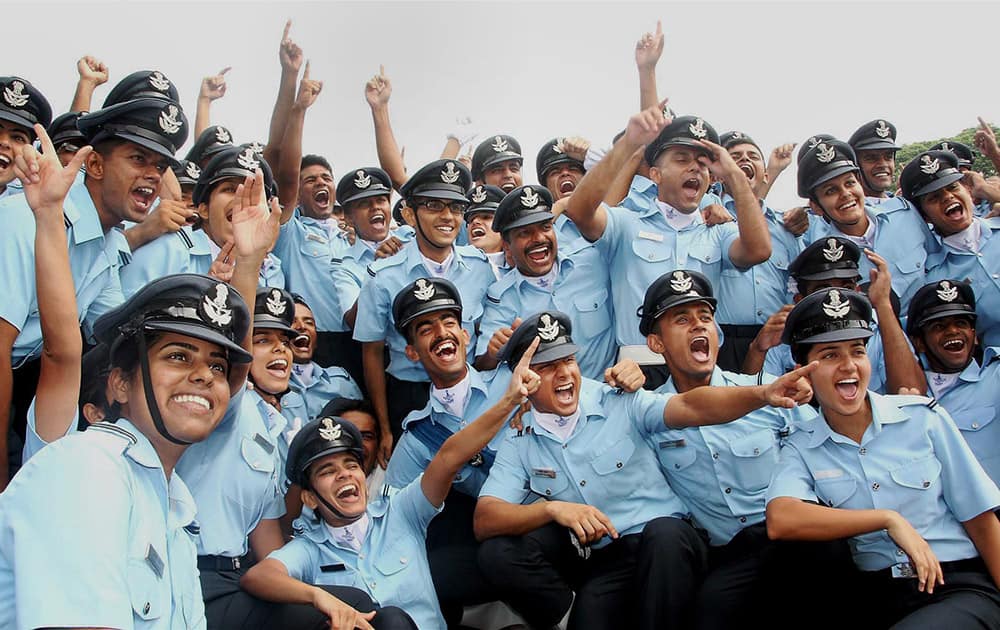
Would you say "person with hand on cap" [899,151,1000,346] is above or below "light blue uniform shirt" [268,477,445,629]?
above

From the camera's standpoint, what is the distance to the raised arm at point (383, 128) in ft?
25.7

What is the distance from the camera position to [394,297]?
5938mm

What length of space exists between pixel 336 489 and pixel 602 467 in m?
1.45

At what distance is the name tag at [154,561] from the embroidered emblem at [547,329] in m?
2.51

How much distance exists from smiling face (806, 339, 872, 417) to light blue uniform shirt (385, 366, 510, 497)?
2.03 metres

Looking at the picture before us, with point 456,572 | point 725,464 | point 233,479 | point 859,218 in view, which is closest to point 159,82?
point 233,479

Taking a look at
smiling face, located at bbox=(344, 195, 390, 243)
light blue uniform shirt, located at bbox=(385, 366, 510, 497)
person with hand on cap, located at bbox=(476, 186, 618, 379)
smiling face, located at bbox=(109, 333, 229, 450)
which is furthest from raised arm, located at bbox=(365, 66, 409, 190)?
smiling face, located at bbox=(109, 333, 229, 450)

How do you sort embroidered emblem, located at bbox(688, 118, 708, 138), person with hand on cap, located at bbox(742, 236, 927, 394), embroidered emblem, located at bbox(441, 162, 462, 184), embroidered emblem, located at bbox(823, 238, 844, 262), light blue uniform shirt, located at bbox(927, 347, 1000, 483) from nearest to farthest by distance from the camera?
1. light blue uniform shirt, located at bbox(927, 347, 1000, 483)
2. person with hand on cap, located at bbox(742, 236, 927, 394)
3. embroidered emblem, located at bbox(823, 238, 844, 262)
4. embroidered emblem, located at bbox(688, 118, 708, 138)
5. embroidered emblem, located at bbox(441, 162, 462, 184)

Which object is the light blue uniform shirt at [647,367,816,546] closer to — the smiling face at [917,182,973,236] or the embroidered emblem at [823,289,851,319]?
the embroidered emblem at [823,289,851,319]

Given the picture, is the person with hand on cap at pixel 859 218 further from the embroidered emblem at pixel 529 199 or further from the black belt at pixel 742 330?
the embroidered emblem at pixel 529 199

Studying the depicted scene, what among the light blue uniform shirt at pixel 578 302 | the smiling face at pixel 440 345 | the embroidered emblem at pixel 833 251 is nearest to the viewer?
the smiling face at pixel 440 345

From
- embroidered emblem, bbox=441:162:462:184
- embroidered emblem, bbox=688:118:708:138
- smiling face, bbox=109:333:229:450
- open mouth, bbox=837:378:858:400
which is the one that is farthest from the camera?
embroidered emblem, bbox=441:162:462:184

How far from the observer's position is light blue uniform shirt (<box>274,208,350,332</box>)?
669 cm

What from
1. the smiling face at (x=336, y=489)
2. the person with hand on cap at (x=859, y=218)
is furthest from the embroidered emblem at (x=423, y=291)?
the person with hand on cap at (x=859, y=218)
